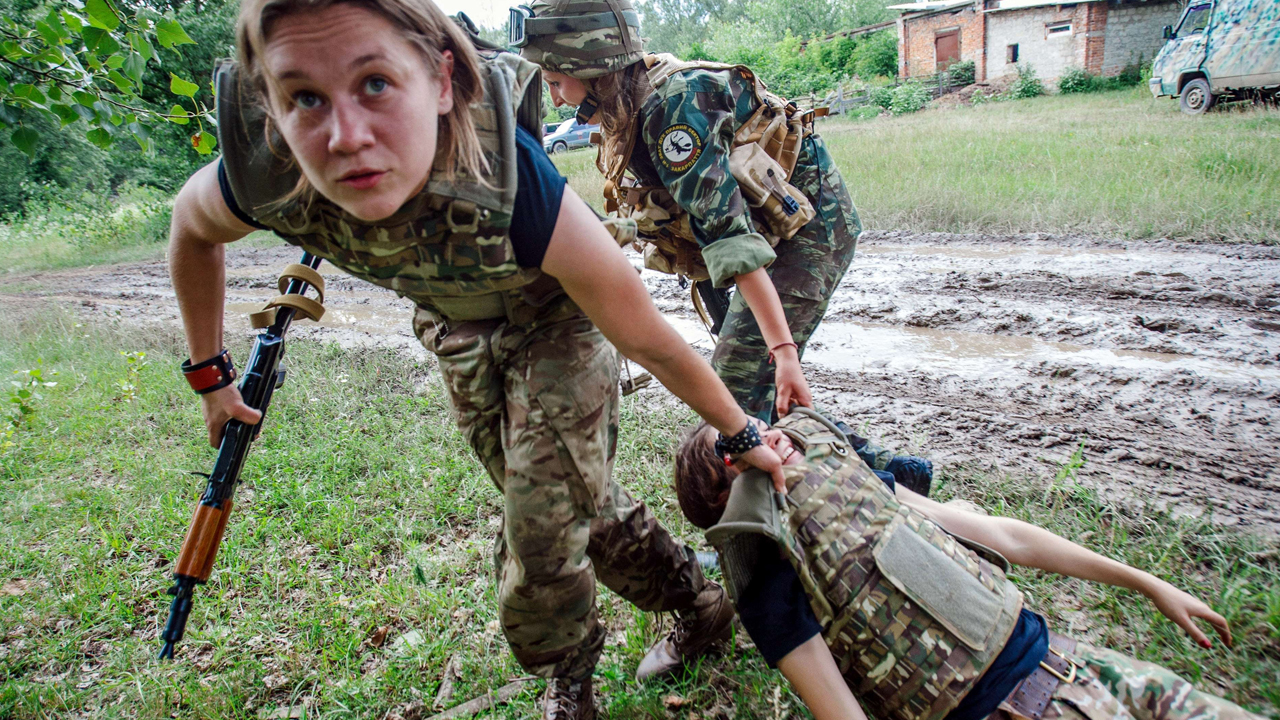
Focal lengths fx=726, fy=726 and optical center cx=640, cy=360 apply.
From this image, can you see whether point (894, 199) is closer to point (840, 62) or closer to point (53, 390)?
point (53, 390)

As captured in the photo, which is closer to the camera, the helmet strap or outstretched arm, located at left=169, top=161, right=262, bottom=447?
outstretched arm, located at left=169, top=161, right=262, bottom=447

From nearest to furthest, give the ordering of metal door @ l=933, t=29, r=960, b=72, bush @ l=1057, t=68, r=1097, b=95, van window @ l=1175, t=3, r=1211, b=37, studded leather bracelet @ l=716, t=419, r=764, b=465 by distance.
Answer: studded leather bracelet @ l=716, t=419, r=764, b=465 < van window @ l=1175, t=3, r=1211, b=37 < bush @ l=1057, t=68, r=1097, b=95 < metal door @ l=933, t=29, r=960, b=72

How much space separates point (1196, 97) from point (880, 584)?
1638cm

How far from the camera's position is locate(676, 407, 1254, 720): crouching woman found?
159 centimetres

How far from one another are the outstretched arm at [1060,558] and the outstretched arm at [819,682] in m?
0.63

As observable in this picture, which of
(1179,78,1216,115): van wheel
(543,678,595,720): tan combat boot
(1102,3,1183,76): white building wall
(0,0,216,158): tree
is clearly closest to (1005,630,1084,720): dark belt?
(543,678,595,720): tan combat boot

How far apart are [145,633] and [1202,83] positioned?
1729cm

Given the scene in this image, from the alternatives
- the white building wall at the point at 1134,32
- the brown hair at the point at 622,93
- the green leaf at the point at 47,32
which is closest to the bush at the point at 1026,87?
the white building wall at the point at 1134,32

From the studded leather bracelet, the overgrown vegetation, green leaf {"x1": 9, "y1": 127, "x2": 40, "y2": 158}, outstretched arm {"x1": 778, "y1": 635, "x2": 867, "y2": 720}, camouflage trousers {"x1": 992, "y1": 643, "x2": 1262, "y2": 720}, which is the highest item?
green leaf {"x1": 9, "y1": 127, "x2": 40, "y2": 158}

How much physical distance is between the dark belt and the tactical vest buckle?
1539mm

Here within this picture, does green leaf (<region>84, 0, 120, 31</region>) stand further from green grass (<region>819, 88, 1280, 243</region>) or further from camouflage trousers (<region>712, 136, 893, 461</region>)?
green grass (<region>819, 88, 1280, 243</region>)

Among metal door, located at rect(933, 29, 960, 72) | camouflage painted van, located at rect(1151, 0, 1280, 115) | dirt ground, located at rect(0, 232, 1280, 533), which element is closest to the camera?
dirt ground, located at rect(0, 232, 1280, 533)

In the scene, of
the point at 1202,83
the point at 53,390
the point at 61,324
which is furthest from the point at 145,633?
the point at 1202,83

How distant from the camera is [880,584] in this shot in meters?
1.64
